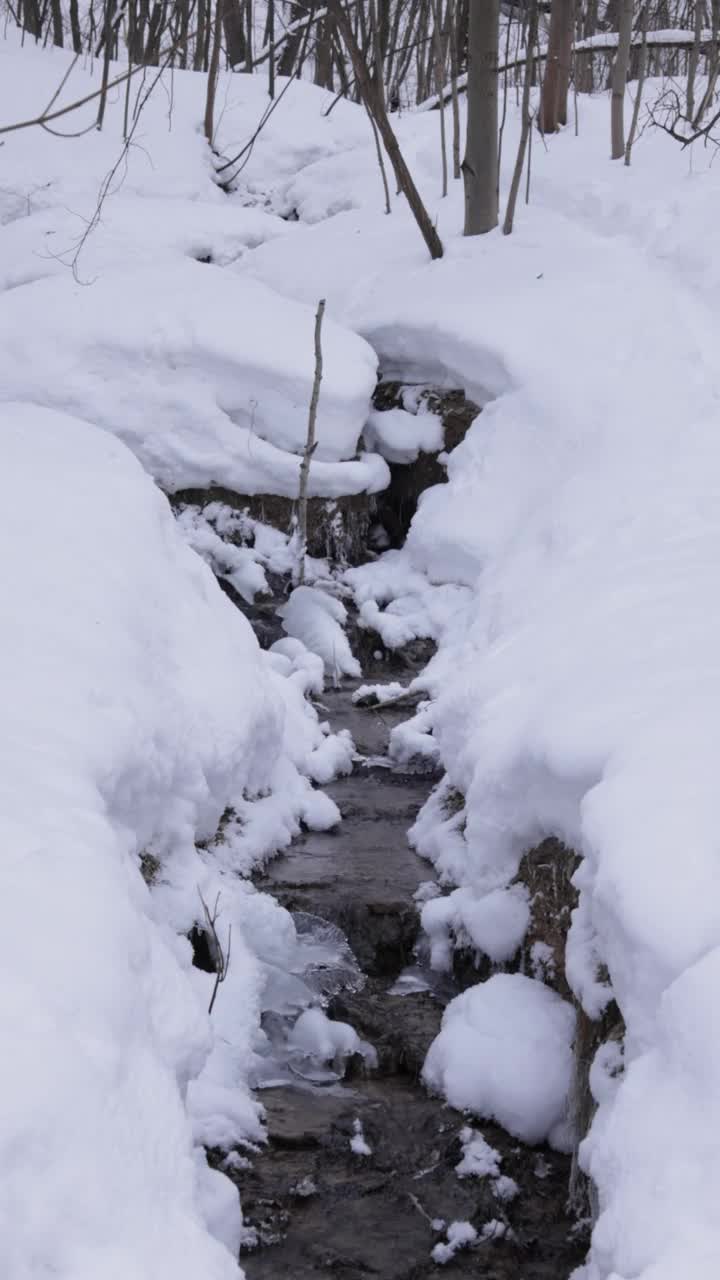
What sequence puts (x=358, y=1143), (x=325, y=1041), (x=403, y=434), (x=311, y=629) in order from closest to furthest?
(x=358, y=1143) → (x=325, y=1041) → (x=311, y=629) → (x=403, y=434)

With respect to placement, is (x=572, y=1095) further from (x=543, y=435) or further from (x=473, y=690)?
(x=543, y=435)

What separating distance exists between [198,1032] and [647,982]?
1.24 metres

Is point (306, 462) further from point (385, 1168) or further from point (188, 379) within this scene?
point (385, 1168)

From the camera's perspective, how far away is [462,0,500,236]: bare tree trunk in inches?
402

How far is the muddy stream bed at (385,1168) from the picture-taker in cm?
348

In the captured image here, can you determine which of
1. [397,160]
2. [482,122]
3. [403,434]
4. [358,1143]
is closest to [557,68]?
[482,122]

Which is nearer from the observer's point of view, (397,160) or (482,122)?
(397,160)

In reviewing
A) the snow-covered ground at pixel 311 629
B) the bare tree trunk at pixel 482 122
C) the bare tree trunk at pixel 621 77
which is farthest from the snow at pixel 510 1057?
the bare tree trunk at pixel 621 77

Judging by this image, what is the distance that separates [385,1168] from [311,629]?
15.9 feet

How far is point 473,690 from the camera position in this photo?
5980 mm

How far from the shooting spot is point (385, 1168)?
3.87m

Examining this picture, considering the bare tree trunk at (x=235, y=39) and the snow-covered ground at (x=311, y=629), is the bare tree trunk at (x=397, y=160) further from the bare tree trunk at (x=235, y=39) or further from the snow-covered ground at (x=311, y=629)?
the bare tree trunk at (x=235, y=39)

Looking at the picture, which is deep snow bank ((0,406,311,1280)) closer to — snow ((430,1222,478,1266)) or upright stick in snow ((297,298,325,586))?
snow ((430,1222,478,1266))

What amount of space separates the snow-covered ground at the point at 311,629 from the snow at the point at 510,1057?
2 cm
